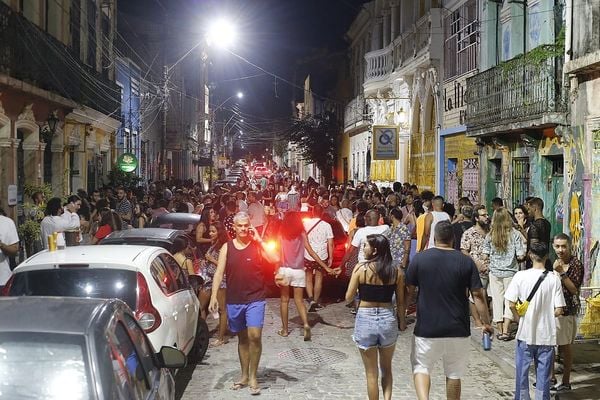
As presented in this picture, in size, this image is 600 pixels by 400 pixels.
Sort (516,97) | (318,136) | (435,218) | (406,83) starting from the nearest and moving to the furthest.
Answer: (435,218) < (516,97) < (406,83) < (318,136)

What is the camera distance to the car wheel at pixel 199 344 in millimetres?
8815

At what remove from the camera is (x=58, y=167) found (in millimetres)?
21578

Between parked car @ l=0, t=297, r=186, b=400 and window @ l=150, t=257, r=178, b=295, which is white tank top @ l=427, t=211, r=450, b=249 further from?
parked car @ l=0, t=297, r=186, b=400

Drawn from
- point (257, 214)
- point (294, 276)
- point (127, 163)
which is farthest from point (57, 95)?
point (294, 276)

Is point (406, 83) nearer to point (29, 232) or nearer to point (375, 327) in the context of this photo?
point (29, 232)

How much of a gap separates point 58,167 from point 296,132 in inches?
1097

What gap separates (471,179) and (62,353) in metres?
17.7

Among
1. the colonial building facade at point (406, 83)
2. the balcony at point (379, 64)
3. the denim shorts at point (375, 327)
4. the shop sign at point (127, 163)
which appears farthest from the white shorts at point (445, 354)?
the balcony at point (379, 64)

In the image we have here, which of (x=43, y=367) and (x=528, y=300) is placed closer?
(x=43, y=367)

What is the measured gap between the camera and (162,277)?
7.49 meters

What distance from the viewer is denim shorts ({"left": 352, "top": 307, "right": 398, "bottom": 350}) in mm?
6656

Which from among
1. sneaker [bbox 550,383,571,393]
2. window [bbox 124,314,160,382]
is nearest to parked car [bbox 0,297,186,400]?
window [bbox 124,314,160,382]

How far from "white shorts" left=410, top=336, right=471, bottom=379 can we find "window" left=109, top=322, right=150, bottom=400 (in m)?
2.88

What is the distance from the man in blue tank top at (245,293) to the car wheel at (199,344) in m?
1.08
